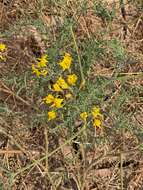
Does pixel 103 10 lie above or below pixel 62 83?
above

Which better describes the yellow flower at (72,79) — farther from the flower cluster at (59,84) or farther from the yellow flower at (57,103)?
the yellow flower at (57,103)

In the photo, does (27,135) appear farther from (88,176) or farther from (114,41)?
(114,41)

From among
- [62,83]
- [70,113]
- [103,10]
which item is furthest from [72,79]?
[103,10]

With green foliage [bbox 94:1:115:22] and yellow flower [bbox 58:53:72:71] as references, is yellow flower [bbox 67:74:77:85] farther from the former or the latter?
green foliage [bbox 94:1:115:22]

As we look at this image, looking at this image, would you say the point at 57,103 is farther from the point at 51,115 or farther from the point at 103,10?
the point at 103,10

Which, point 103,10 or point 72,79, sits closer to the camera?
point 72,79

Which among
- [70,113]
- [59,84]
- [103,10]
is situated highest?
[103,10]

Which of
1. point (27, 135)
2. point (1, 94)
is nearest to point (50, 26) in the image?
point (1, 94)

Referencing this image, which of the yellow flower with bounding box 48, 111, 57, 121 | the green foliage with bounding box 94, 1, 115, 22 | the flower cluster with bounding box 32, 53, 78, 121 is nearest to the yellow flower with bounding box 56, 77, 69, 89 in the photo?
the flower cluster with bounding box 32, 53, 78, 121
